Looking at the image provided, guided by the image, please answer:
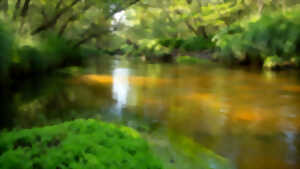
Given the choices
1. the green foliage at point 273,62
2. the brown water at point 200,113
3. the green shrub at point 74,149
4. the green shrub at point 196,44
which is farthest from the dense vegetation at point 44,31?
the green shrub at point 196,44

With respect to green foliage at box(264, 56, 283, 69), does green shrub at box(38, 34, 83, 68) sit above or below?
above

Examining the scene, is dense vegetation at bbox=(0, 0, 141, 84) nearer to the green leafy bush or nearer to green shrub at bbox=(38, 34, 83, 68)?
green shrub at bbox=(38, 34, 83, 68)

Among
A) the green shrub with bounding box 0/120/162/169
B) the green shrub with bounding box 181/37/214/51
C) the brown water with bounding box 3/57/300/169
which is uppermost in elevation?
the green shrub with bounding box 181/37/214/51

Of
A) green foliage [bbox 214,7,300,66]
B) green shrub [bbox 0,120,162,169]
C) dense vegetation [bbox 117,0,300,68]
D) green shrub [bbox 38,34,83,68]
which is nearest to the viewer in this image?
green shrub [bbox 0,120,162,169]

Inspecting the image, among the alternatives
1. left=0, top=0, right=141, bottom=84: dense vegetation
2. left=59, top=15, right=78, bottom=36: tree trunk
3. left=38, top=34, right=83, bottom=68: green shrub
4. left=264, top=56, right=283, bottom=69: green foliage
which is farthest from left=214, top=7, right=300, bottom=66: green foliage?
left=38, top=34, right=83, bottom=68: green shrub

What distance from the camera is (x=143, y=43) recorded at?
2811 centimetres

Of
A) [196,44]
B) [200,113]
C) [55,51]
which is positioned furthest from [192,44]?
[200,113]

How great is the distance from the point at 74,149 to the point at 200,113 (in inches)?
151

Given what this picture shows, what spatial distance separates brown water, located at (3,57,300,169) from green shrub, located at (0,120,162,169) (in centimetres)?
87

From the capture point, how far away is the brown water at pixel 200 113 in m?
3.47

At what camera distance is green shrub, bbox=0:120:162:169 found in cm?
175

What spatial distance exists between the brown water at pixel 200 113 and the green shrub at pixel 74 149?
2.86ft

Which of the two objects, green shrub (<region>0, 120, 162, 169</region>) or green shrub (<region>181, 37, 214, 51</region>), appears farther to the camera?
green shrub (<region>181, 37, 214, 51</region>)

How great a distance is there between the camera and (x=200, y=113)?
5.30 metres
